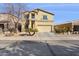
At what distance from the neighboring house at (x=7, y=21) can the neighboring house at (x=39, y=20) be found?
0.57 feet

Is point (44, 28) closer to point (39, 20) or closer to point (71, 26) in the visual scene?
point (39, 20)

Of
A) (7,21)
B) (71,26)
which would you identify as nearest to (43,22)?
(71,26)

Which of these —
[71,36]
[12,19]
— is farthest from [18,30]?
[71,36]

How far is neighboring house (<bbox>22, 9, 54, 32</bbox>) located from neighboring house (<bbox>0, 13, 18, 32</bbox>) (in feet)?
0.57

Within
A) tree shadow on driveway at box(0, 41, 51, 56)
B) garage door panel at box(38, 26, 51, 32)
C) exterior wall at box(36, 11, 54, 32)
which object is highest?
exterior wall at box(36, 11, 54, 32)

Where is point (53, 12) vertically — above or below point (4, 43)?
above

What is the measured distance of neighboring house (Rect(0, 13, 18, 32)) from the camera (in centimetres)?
292

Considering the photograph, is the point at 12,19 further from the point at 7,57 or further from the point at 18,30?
the point at 7,57

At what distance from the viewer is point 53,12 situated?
304 centimetres

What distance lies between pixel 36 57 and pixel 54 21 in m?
0.71

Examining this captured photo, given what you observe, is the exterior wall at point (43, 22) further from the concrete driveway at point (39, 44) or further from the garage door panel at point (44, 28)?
the concrete driveway at point (39, 44)

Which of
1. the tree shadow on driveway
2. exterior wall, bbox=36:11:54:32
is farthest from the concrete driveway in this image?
exterior wall, bbox=36:11:54:32

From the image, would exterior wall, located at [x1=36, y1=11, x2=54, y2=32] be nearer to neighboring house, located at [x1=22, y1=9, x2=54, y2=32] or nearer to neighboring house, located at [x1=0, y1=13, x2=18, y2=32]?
neighboring house, located at [x1=22, y1=9, x2=54, y2=32]

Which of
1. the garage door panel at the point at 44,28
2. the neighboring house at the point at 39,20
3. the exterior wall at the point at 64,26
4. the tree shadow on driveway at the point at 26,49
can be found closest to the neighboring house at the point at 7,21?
the neighboring house at the point at 39,20
